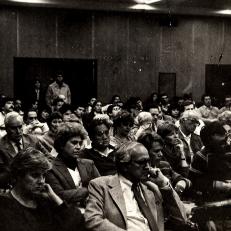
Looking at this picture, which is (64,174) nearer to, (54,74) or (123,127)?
(123,127)

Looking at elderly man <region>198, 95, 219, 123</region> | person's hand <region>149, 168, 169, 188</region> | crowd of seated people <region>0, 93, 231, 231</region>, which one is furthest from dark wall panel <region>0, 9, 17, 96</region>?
person's hand <region>149, 168, 169, 188</region>

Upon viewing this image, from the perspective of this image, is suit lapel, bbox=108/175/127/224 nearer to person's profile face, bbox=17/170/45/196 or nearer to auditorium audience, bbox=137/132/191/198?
person's profile face, bbox=17/170/45/196

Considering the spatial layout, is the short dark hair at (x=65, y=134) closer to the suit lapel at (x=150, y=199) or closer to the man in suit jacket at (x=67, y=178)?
the man in suit jacket at (x=67, y=178)

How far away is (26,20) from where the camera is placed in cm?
1212

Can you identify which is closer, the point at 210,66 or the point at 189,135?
the point at 189,135

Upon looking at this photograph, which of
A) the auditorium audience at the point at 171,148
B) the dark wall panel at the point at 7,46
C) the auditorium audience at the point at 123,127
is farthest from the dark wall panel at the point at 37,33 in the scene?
the auditorium audience at the point at 171,148

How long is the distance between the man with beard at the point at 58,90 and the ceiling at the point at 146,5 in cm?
175

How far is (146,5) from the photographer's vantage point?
12625 millimetres

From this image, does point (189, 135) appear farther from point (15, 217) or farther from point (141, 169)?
point (15, 217)

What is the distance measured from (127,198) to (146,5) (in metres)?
10.4

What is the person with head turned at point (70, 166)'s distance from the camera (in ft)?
10.5

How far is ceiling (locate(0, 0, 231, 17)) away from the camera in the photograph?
11.7m

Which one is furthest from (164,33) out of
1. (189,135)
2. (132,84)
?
(189,135)

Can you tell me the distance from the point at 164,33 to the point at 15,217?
11.6 m
